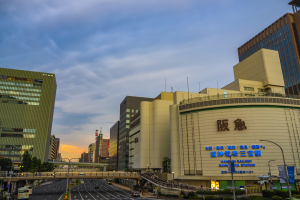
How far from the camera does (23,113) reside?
17738 cm

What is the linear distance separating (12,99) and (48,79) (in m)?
30.6

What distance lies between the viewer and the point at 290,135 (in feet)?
222

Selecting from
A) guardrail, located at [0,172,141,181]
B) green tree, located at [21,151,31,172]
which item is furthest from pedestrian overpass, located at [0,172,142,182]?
green tree, located at [21,151,31,172]

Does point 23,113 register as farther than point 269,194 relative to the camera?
Yes

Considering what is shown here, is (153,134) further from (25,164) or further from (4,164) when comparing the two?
(4,164)

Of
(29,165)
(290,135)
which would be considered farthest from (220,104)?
(29,165)

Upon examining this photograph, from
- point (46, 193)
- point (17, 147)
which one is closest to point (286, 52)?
point (46, 193)

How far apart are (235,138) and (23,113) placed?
16588 cm

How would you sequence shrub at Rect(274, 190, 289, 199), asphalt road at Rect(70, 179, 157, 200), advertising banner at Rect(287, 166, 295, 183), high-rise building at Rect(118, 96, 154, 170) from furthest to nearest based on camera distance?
high-rise building at Rect(118, 96, 154, 170)
asphalt road at Rect(70, 179, 157, 200)
shrub at Rect(274, 190, 289, 199)
advertising banner at Rect(287, 166, 295, 183)

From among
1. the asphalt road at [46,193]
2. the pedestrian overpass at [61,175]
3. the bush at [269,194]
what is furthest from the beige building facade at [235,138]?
the asphalt road at [46,193]

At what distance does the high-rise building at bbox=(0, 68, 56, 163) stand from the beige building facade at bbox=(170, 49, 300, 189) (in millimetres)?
138000

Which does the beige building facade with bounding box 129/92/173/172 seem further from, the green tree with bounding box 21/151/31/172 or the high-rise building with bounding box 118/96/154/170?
the green tree with bounding box 21/151/31/172

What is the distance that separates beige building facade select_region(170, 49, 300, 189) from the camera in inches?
2564

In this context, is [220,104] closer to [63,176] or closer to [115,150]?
[63,176]
